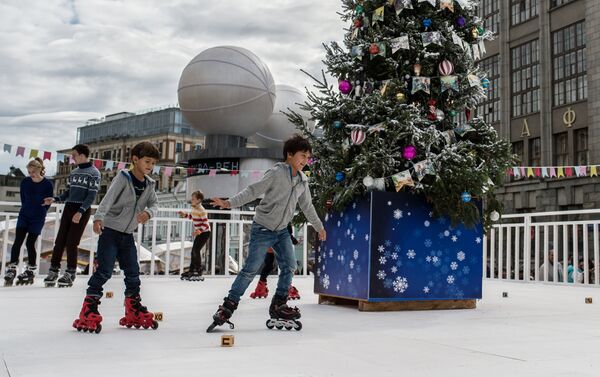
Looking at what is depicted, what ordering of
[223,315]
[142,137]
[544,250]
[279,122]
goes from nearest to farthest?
[223,315]
[544,250]
[279,122]
[142,137]

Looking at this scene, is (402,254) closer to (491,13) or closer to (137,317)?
(137,317)

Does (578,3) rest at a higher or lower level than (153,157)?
higher

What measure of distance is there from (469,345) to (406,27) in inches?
158

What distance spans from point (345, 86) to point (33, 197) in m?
4.64

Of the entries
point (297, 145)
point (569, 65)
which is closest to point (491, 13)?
point (569, 65)

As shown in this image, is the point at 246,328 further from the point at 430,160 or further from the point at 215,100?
the point at 215,100

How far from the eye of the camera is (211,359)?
335cm

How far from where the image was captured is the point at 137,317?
15.3 ft

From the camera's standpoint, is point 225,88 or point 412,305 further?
point 225,88

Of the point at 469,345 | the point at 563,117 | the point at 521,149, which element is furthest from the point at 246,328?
the point at 521,149

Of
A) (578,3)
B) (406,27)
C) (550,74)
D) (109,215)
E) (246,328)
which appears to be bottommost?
(246,328)

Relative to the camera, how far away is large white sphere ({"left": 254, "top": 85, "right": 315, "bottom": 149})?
29.0m

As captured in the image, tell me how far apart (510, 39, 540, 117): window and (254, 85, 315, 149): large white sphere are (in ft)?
51.6

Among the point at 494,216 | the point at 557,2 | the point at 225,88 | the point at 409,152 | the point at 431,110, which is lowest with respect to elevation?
the point at 494,216
